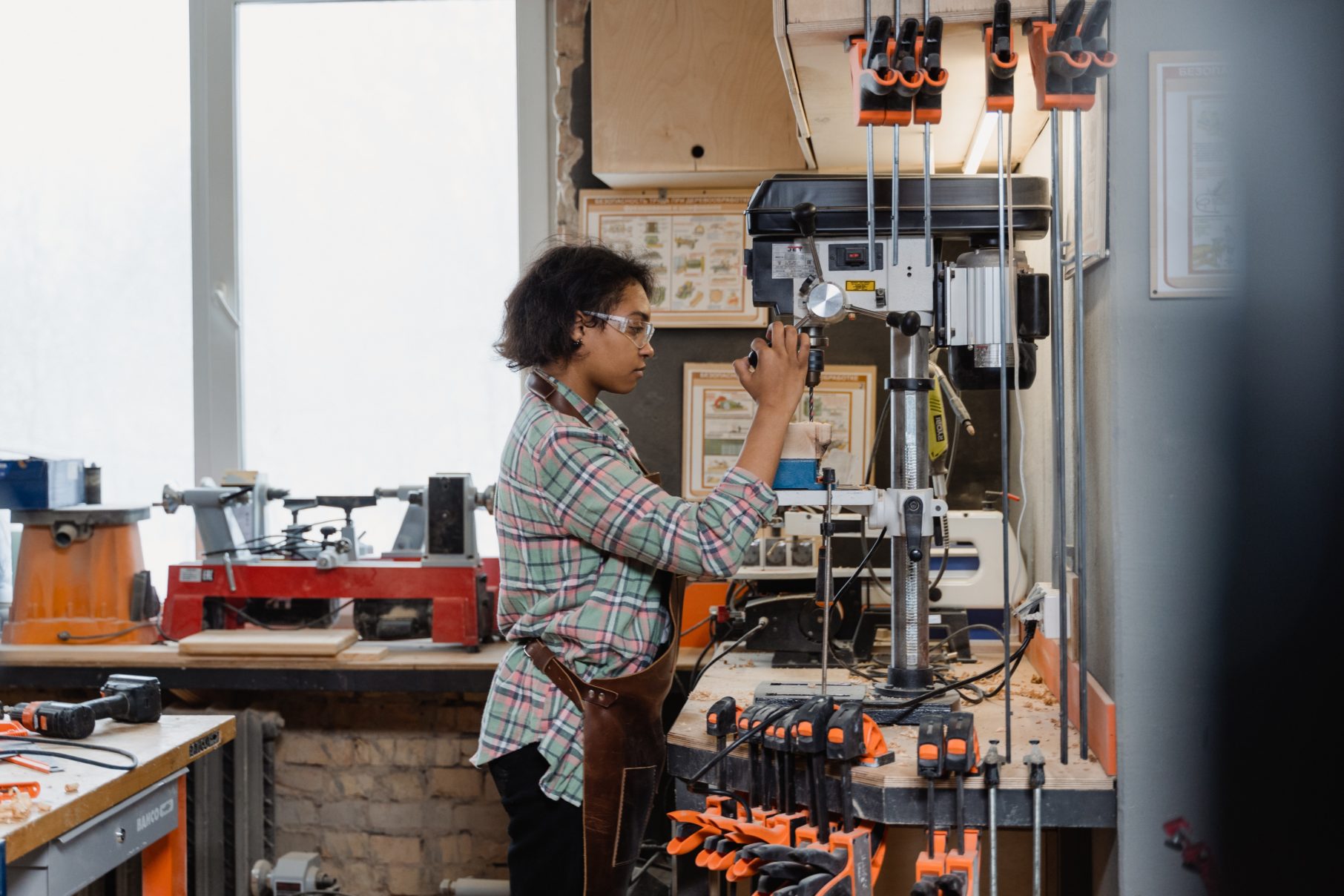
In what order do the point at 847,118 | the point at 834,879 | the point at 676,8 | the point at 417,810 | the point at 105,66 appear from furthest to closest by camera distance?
1. the point at 105,66
2. the point at 417,810
3. the point at 676,8
4. the point at 847,118
5. the point at 834,879

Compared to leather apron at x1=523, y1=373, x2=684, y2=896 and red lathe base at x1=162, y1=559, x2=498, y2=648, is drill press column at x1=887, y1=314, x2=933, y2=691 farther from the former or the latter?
red lathe base at x1=162, y1=559, x2=498, y2=648

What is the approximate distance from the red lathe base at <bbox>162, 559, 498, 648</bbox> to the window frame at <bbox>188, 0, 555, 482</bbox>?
0.58m

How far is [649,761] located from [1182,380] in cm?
100

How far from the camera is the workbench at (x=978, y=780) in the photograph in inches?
A: 63.4

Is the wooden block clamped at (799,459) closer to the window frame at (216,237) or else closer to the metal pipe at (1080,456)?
the metal pipe at (1080,456)

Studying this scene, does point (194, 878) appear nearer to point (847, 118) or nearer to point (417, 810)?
point (417, 810)

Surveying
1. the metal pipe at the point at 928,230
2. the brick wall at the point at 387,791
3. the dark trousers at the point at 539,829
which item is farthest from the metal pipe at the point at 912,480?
the brick wall at the point at 387,791

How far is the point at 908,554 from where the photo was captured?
1904 mm

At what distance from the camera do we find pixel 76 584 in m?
3.05

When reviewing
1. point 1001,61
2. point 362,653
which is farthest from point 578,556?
point 362,653

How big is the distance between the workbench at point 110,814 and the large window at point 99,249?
1.43m

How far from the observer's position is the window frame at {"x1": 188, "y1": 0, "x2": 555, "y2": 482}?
3449 millimetres

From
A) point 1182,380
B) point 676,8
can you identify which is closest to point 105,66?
Result: point 676,8

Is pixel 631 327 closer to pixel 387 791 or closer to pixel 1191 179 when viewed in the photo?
pixel 1191 179
